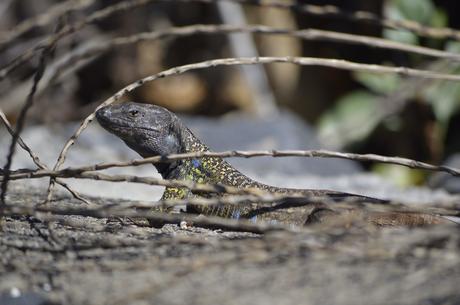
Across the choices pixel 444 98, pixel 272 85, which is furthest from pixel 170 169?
pixel 272 85

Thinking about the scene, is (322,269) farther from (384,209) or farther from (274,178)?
(274,178)

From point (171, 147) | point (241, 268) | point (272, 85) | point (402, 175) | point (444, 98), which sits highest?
point (444, 98)

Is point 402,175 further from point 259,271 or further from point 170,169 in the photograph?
point 259,271

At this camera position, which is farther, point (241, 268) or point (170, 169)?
point (170, 169)

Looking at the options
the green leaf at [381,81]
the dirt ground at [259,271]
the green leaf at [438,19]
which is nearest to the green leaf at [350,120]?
the green leaf at [381,81]

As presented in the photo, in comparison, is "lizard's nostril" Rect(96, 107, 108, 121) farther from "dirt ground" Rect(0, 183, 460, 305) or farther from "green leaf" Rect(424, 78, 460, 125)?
"green leaf" Rect(424, 78, 460, 125)

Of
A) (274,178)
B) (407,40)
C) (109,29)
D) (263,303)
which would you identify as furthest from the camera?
(109,29)

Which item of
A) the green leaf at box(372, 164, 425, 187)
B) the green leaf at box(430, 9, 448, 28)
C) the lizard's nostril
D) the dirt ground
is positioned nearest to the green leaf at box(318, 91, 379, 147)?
the green leaf at box(372, 164, 425, 187)

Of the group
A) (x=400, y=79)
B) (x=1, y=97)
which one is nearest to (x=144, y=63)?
(x=1, y=97)
